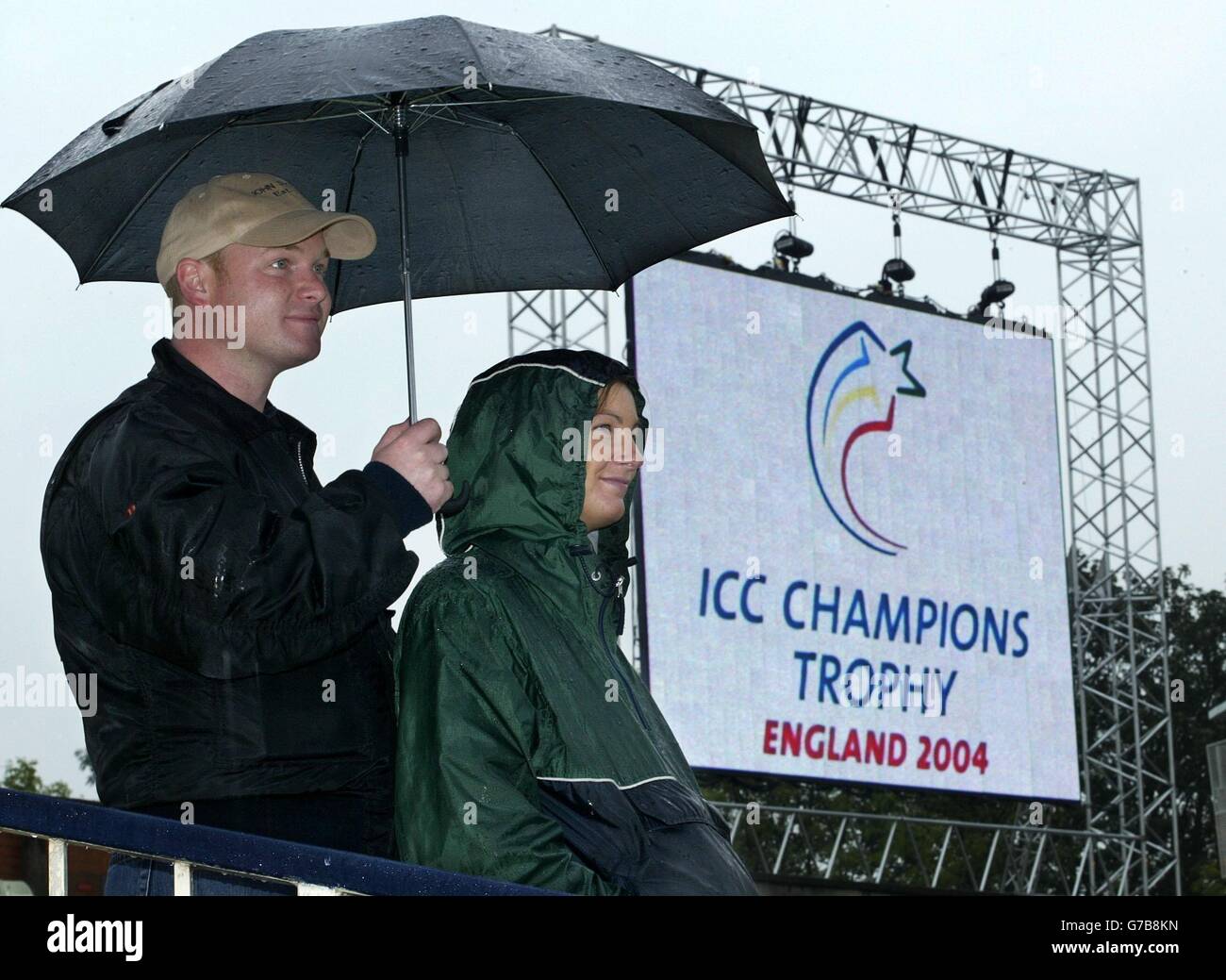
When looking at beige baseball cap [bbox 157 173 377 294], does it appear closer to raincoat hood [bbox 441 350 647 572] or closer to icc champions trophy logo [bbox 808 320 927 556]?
raincoat hood [bbox 441 350 647 572]

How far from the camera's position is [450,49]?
3139 mm

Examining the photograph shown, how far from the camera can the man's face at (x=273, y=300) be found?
317 centimetres

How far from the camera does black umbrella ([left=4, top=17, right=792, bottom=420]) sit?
3242mm

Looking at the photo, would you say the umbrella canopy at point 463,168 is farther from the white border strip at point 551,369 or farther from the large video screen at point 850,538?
the large video screen at point 850,538

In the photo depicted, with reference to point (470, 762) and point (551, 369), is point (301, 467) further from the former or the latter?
point (470, 762)

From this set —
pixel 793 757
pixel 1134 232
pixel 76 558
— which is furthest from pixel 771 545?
pixel 76 558

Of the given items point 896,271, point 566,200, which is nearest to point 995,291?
point 896,271

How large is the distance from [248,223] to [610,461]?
649mm

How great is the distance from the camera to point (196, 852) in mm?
2232

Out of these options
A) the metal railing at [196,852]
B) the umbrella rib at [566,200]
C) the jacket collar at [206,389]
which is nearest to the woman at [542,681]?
the jacket collar at [206,389]
